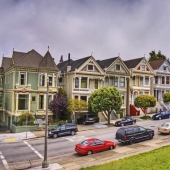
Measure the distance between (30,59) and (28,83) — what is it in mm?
4306

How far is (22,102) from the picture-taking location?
37.8 meters

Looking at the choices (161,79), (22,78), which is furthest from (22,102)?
(161,79)

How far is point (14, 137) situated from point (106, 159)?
16.0m

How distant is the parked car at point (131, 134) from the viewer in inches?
935

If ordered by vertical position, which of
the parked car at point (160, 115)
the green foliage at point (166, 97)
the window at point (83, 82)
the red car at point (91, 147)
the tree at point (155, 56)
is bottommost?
the red car at point (91, 147)

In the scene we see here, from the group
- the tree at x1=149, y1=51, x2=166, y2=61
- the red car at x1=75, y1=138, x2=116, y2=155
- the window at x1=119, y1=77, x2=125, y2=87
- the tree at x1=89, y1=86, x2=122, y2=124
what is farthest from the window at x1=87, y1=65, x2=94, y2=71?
the tree at x1=149, y1=51, x2=166, y2=61

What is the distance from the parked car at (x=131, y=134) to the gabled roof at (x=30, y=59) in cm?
2089

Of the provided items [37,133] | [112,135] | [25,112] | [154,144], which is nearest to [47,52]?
[25,112]

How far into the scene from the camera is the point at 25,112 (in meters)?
37.0

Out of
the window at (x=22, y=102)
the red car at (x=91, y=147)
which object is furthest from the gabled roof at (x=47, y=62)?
the red car at (x=91, y=147)

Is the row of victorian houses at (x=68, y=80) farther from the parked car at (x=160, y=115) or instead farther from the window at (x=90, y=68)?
the parked car at (x=160, y=115)

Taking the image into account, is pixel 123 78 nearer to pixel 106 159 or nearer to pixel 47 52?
pixel 47 52

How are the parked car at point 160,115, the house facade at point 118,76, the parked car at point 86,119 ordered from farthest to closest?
the house facade at point 118,76, the parked car at point 160,115, the parked car at point 86,119

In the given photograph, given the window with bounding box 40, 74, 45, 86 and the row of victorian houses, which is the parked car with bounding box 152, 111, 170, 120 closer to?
the row of victorian houses
